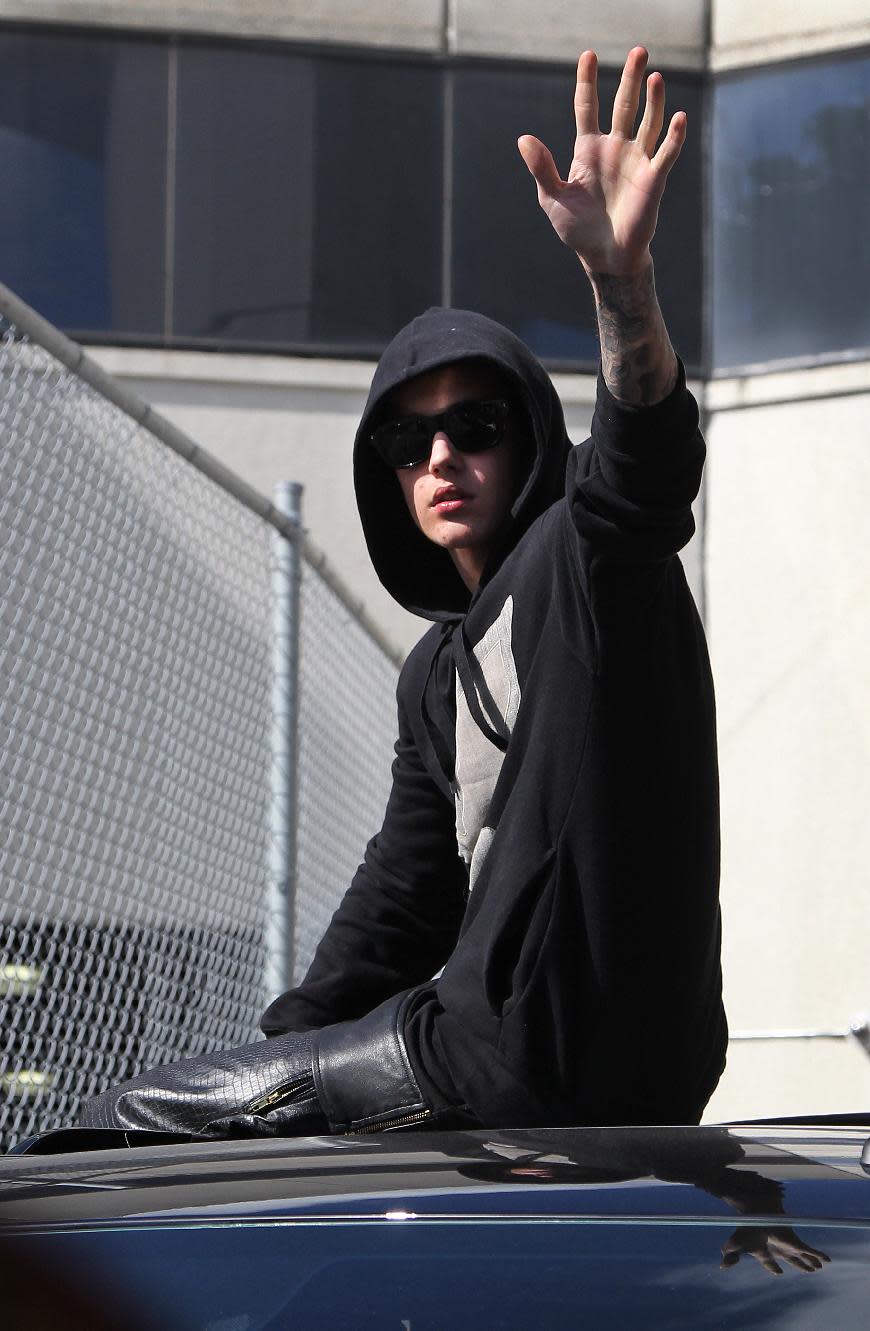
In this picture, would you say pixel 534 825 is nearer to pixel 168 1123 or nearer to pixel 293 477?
pixel 168 1123

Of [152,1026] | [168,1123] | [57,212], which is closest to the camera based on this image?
[168,1123]

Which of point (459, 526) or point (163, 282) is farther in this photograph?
point (163, 282)

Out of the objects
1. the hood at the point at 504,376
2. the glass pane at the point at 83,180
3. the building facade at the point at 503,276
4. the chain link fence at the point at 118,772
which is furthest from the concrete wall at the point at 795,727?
the hood at the point at 504,376

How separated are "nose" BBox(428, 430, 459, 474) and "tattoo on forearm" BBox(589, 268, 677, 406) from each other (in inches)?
21.6

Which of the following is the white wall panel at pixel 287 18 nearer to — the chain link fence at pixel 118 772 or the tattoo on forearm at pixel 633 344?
the chain link fence at pixel 118 772

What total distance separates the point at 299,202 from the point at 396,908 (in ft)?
29.9

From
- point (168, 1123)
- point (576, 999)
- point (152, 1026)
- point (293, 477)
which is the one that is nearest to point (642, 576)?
point (576, 999)

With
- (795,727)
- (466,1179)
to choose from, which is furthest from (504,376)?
(795,727)

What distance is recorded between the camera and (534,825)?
2119mm

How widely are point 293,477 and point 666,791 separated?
9243mm

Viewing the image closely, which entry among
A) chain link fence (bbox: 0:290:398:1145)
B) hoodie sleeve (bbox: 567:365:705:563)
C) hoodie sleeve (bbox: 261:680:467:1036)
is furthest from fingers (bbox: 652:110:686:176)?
chain link fence (bbox: 0:290:398:1145)

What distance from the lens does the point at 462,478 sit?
2551mm

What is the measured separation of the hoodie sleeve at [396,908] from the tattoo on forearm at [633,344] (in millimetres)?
839

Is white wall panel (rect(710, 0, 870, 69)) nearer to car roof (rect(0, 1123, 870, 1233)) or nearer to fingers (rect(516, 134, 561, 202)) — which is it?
fingers (rect(516, 134, 561, 202))
